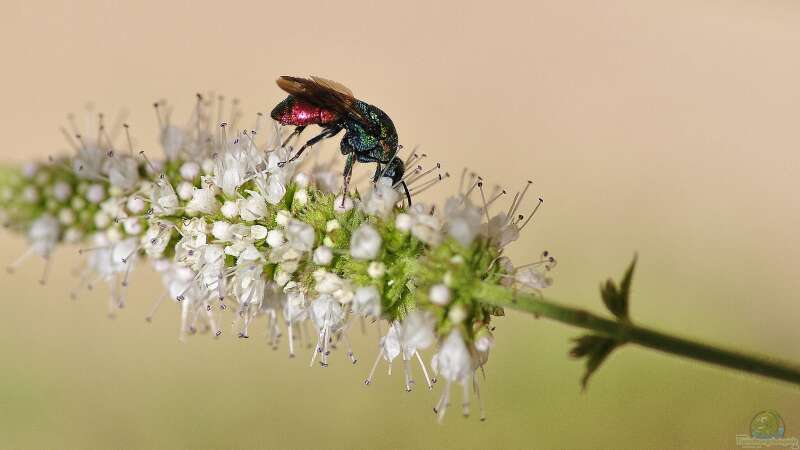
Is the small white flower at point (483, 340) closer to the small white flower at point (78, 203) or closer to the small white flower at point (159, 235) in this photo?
the small white flower at point (159, 235)

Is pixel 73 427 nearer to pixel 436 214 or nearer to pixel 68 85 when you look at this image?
pixel 68 85

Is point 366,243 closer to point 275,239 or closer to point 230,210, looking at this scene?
point 275,239

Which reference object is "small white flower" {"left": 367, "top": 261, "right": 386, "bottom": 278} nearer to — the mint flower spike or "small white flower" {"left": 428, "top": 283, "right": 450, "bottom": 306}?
the mint flower spike

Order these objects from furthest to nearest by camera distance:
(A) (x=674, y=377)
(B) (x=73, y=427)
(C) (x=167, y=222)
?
(B) (x=73, y=427)
(A) (x=674, y=377)
(C) (x=167, y=222)

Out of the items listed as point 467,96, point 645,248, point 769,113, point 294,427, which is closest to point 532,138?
point 467,96

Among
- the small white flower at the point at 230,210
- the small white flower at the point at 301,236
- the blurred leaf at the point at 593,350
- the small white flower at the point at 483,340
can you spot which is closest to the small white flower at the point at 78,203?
the small white flower at the point at 230,210
